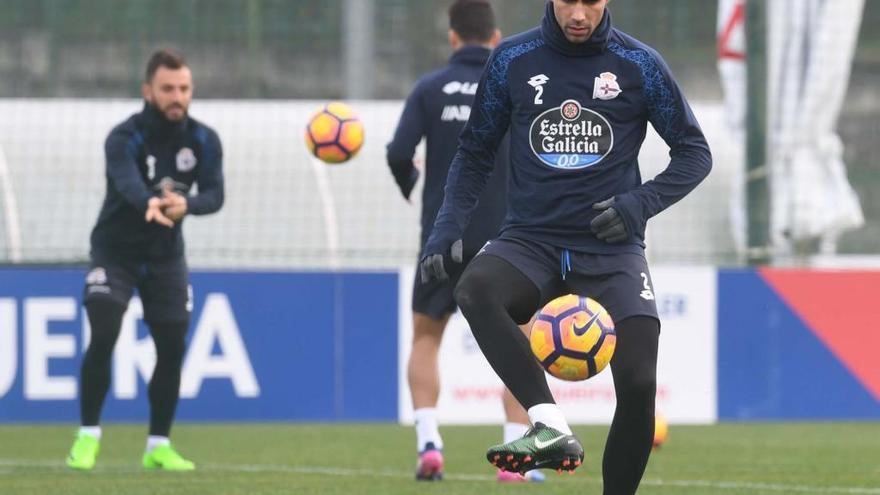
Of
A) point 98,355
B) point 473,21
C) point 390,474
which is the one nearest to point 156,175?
point 98,355

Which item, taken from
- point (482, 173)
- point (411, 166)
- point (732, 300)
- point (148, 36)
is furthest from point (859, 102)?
point (482, 173)

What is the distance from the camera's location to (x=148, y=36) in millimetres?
13203

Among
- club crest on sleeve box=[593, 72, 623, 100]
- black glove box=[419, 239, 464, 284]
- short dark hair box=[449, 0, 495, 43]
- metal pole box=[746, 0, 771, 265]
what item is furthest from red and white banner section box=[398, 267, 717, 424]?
club crest on sleeve box=[593, 72, 623, 100]

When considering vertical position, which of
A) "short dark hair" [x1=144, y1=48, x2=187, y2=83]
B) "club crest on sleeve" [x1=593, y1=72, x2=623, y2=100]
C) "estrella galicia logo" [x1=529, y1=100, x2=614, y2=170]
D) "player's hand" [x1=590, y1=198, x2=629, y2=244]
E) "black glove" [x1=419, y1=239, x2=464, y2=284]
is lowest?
"black glove" [x1=419, y1=239, x2=464, y2=284]

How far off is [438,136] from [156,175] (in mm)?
1553

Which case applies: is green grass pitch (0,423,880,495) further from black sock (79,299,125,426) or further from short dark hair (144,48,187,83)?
short dark hair (144,48,187,83)

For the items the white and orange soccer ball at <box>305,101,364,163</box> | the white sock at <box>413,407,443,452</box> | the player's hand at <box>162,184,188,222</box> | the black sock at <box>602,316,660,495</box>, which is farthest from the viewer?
the white and orange soccer ball at <box>305,101,364,163</box>

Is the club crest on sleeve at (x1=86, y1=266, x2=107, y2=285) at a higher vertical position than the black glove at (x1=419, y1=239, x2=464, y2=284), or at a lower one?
lower

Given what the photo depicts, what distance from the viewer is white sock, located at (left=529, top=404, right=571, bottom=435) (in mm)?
5648

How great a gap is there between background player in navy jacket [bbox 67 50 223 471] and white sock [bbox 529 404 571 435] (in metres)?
3.44

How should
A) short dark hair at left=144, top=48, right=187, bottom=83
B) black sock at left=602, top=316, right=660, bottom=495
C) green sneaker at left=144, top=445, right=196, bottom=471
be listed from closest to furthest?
black sock at left=602, top=316, right=660, bottom=495 < short dark hair at left=144, top=48, right=187, bottom=83 < green sneaker at left=144, top=445, right=196, bottom=471

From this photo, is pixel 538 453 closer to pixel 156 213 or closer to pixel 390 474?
pixel 390 474

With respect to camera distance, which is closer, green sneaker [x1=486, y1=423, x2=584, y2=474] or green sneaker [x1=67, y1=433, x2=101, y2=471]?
green sneaker [x1=486, y1=423, x2=584, y2=474]

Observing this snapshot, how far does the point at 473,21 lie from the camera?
8.55 metres
